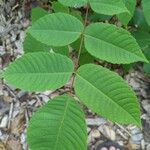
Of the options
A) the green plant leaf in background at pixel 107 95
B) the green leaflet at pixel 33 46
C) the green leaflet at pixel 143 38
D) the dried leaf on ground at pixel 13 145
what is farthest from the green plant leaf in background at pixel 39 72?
the dried leaf on ground at pixel 13 145

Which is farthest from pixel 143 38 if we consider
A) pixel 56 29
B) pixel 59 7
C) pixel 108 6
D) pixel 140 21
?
pixel 56 29

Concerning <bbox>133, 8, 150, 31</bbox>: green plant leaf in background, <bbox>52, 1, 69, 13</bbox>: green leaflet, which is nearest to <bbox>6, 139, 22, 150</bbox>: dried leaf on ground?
<bbox>52, 1, 69, 13</bbox>: green leaflet

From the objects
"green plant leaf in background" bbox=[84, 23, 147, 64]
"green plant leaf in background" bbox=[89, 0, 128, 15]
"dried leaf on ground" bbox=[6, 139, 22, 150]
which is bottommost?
"dried leaf on ground" bbox=[6, 139, 22, 150]

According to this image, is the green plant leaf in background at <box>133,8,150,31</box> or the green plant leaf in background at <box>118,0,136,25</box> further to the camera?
the green plant leaf in background at <box>133,8,150,31</box>

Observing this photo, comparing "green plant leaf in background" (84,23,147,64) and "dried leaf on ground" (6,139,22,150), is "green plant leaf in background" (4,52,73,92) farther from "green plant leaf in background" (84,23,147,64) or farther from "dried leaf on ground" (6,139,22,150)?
"dried leaf on ground" (6,139,22,150)

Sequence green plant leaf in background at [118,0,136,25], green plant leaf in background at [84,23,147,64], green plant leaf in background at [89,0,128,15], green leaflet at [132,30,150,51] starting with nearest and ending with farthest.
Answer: green plant leaf in background at [84,23,147,64]
green plant leaf in background at [89,0,128,15]
green plant leaf in background at [118,0,136,25]
green leaflet at [132,30,150,51]

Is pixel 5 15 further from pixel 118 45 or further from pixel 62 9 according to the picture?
pixel 118 45

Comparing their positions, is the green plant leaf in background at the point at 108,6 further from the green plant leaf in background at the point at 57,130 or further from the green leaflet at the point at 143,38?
the green leaflet at the point at 143,38
